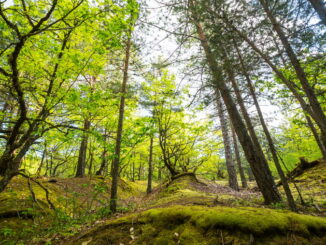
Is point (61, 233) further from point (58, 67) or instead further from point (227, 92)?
point (227, 92)

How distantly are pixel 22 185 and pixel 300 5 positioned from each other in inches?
475

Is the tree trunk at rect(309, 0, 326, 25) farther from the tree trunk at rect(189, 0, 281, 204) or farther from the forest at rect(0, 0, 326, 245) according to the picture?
the tree trunk at rect(189, 0, 281, 204)

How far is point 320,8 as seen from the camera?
156 inches

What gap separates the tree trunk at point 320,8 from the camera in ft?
12.7

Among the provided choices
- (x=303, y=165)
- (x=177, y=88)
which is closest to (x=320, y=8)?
(x=177, y=88)

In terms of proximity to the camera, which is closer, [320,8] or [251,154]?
[320,8]

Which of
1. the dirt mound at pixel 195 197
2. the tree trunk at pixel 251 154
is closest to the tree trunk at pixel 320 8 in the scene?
the tree trunk at pixel 251 154

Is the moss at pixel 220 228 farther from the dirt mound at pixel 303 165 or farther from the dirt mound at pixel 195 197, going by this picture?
the dirt mound at pixel 303 165

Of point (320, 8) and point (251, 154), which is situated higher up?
point (320, 8)

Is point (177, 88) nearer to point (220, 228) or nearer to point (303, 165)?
point (220, 228)

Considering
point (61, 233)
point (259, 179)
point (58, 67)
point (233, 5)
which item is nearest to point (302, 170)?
point (259, 179)

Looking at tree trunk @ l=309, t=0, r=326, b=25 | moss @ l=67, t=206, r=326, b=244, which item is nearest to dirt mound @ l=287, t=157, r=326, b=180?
tree trunk @ l=309, t=0, r=326, b=25

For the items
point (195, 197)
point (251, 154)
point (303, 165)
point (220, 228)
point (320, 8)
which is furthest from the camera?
point (303, 165)

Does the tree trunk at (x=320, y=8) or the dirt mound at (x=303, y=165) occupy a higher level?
the tree trunk at (x=320, y=8)
